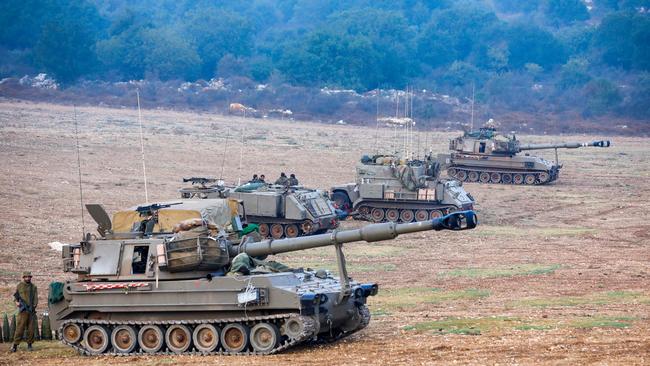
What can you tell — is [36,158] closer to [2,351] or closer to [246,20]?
[2,351]

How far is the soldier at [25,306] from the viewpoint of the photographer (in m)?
20.2

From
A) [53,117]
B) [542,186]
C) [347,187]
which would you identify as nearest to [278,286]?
[347,187]

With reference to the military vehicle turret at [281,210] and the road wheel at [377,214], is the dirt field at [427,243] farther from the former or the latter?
the military vehicle turret at [281,210]

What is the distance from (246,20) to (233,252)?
94610 mm

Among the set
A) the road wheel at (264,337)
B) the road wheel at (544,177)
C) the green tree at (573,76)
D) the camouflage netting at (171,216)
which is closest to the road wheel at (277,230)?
the camouflage netting at (171,216)

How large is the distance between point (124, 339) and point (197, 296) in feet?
5.22

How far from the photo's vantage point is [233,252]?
65.3 ft

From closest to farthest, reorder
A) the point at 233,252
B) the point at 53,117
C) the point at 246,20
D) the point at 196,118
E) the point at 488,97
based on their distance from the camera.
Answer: the point at 233,252 < the point at 53,117 < the point at 196,118 < the point at 488,97 < the point at 246,20

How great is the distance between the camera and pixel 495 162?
54406 millimetres

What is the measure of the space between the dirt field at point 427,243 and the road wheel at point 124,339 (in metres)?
0.48

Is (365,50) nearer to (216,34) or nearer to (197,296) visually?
(216,34)

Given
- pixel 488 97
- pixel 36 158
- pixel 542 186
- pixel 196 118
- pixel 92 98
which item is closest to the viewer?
pixel 36 158

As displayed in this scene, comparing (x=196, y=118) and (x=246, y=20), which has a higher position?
(x=246, y=20)

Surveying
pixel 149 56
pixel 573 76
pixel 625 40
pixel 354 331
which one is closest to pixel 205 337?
pixel 354 331
